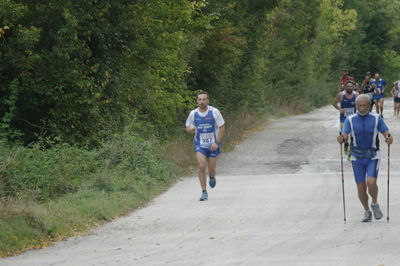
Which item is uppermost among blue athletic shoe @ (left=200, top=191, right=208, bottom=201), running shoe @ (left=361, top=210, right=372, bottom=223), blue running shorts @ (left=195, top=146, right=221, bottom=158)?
blue running shorts @ (left=195, top=146, right=221, bottom=158)

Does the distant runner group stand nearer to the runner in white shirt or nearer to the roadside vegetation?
the runner in white shirt

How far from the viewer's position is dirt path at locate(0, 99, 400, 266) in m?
9.91

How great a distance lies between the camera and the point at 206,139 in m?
16.1

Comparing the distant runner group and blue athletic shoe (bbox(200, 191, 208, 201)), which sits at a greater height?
the distant runner group

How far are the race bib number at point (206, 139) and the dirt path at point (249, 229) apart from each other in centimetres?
99

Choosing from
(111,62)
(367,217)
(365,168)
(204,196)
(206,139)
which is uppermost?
(111,62)

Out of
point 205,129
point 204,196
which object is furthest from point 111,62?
point 204,196

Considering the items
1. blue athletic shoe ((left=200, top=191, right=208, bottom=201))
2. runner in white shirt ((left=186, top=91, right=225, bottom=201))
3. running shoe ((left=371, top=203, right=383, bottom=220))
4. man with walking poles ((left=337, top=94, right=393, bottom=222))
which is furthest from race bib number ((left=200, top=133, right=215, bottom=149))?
running shoe ((left=371, top=203, right=383, bottom=220))

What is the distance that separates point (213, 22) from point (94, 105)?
9.56m

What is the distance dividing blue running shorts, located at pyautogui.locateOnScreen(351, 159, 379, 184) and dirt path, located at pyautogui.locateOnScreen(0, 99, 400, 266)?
61 centimetres

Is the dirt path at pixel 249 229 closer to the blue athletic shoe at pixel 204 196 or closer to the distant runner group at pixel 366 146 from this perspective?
the blue athletic shoe at pixel 204 196

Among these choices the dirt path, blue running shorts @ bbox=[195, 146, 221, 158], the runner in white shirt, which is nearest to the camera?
the dirt path

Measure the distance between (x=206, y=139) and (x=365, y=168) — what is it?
4.05 meters

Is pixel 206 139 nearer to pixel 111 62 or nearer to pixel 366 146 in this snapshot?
pixel 366 146
